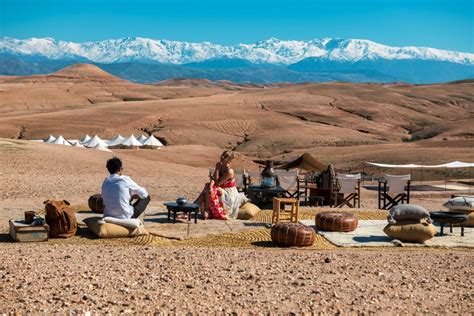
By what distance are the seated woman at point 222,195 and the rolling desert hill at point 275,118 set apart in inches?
1044

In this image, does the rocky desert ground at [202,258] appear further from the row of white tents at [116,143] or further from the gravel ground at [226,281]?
the row of white tents at [116,143]

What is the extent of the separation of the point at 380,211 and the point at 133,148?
96.1 feet

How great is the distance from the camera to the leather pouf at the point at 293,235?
10.7m

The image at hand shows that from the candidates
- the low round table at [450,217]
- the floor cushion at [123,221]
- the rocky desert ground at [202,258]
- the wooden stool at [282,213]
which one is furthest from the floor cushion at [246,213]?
the low round table at [450,217]

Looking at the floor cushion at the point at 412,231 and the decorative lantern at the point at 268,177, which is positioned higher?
the decorative lantern at the point at 268,177

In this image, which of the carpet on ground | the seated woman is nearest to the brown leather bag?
the seated woman

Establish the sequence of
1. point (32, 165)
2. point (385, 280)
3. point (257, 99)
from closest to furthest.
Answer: point (385, 280) < point (32, 165) < point (257, 99)

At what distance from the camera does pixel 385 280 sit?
8.08 m

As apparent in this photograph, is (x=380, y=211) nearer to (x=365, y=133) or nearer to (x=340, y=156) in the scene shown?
(x=340, y=156)

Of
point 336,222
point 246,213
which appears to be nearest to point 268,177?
point 246,213

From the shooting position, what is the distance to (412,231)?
11500mm

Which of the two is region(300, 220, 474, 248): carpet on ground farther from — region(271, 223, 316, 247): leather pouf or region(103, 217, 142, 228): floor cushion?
region(103, 217, 142, 228): floor cushion

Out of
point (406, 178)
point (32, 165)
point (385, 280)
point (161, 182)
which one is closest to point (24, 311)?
point (385, 280)

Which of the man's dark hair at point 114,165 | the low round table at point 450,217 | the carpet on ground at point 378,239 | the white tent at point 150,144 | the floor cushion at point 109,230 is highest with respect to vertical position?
the man's dark hair at point 114,165
